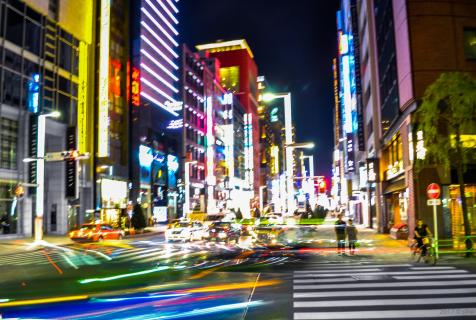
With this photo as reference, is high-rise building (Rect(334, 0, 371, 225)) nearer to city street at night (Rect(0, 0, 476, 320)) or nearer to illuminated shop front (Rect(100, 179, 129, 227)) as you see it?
city street at night (Rect(0, 0, 476, 320))

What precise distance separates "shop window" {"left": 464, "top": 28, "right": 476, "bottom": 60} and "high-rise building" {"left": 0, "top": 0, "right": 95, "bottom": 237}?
27148 millimetres

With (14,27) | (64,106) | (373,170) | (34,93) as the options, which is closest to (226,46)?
(64,106)

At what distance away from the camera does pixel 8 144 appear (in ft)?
129

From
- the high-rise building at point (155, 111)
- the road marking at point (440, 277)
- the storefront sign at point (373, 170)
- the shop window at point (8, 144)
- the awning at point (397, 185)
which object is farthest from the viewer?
the high-rise building at point (155, 111)

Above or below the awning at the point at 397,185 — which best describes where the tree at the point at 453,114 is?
above

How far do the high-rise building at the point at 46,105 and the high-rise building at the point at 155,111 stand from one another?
13337 millimetres

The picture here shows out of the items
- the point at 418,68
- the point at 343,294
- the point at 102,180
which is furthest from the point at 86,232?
the point at 343,294

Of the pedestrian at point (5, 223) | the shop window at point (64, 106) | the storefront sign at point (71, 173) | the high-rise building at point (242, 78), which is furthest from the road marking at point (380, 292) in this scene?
the high-rise building at point (242, 78)

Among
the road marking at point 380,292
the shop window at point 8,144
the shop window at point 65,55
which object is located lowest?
the road marking at point 380,292

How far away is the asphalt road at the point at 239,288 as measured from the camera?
10078 millimetres

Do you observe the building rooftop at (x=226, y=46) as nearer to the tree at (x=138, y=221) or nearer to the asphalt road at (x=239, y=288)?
the tree at (x=138, y=221)

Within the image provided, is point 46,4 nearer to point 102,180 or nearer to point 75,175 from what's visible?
point 75,175

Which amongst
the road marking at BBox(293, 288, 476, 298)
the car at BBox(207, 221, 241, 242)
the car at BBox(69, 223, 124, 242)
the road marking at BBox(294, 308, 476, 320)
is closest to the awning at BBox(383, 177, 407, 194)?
the car at BBox(207, 221, 241, 242)

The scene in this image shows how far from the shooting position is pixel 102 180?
5559cm
